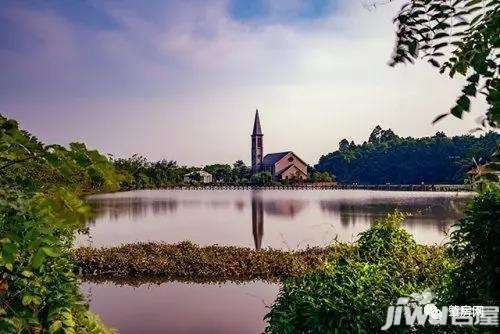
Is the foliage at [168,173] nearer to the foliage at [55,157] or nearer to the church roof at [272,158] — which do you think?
the church roof at [272,158]

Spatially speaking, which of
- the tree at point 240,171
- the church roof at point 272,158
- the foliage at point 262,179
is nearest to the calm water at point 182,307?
the foliage at point 262,179

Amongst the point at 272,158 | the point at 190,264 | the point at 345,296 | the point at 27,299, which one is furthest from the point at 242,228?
the point at 272,158

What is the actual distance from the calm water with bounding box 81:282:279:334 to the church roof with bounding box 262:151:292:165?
4100 inches

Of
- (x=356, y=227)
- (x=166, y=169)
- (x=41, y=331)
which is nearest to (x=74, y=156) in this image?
(x=41, y=331)

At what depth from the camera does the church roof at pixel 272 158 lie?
394 ft

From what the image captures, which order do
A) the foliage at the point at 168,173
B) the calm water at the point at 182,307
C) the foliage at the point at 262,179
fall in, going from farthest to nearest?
1. the foliage at the point at 262,179
2. the foliage at the point at 168,173
3. the calm water at the point at 182,307

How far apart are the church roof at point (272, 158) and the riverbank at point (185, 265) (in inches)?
3977

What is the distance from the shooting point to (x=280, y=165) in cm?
11894

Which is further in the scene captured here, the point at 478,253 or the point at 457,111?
the point at 478,253

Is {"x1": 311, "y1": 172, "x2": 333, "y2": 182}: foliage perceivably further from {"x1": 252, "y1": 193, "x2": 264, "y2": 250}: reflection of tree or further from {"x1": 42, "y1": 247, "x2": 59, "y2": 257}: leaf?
{"x1": 42, "y1": 247, "x2": 59, "y2": 257}: leaf

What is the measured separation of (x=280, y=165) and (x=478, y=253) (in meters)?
115

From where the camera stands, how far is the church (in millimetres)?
117188

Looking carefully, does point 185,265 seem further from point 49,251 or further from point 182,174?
point 182,174

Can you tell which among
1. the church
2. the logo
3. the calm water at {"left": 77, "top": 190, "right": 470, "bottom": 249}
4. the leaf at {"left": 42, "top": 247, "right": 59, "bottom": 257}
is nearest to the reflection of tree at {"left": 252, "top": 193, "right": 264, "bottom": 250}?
the calm water at {"left": 77, "top": 190, "right": 470, "bottom": 249}
